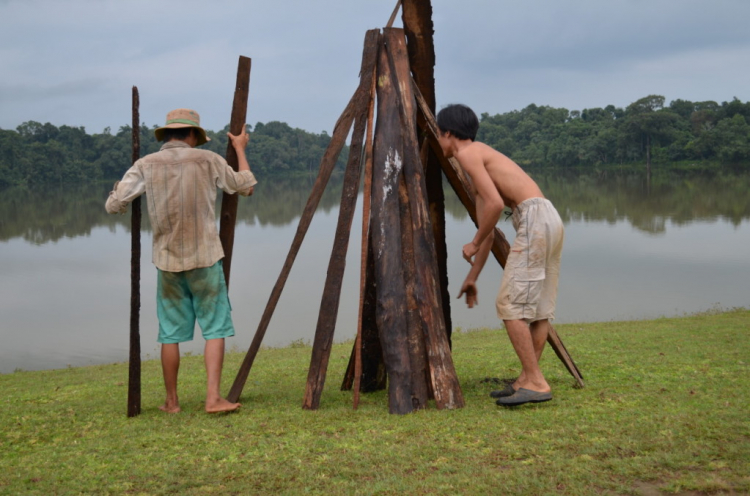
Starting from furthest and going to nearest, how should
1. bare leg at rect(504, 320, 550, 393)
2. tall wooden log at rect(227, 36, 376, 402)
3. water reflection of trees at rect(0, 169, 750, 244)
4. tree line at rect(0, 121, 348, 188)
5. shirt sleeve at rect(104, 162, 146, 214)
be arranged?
tree line at rect(0, 121, 348, 188), water reflection of trees at rect(0, 169, 750, 244), tall wooden log at rect(227, 36, 376, 402), shirt sleeve at rect(104, 162, 146, 214), bare leg at rect(504, 320, 550, 393)

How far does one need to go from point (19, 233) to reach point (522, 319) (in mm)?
34633

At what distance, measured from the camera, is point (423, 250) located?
204 inches

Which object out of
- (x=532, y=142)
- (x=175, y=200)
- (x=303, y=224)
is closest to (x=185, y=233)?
(x=175, y=200)

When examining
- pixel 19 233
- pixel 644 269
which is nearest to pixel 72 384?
pixel 644 269

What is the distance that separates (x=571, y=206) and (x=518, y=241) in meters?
36.1

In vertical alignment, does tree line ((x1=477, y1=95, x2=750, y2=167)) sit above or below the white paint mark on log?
above

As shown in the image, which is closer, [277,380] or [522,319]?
[522,319]

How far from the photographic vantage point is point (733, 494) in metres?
3.29

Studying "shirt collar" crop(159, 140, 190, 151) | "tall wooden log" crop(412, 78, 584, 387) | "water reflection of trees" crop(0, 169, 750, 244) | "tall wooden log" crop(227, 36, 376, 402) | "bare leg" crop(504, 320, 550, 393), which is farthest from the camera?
"water reflection of trees" crop(0, 169, 750, 244)

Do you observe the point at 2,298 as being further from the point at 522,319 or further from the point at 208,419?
the point at 522,319

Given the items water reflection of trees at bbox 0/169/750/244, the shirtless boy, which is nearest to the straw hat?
the shirtless boy

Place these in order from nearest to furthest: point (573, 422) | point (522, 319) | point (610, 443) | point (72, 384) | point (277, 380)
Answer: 1. point (610, 443)
2. point (573, 422)
3. point (522, 319)
4. point (277, 380)
5. point (72, 384)

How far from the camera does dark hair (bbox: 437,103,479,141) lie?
5.04 m

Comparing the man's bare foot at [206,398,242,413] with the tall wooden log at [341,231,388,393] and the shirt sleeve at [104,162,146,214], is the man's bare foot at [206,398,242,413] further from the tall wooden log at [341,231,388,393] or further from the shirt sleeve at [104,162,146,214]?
the shirt sleeve at [104,162,146,214]
